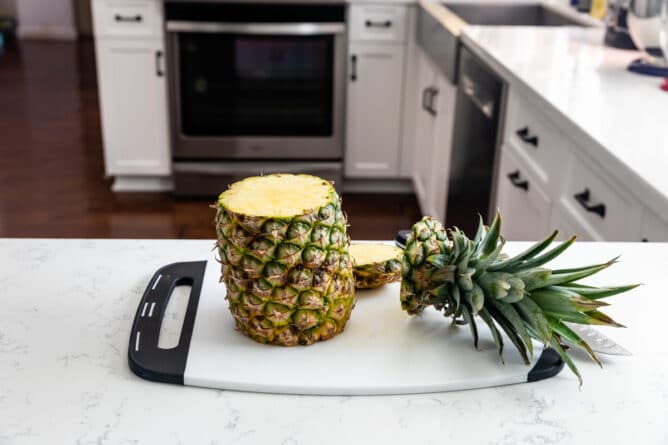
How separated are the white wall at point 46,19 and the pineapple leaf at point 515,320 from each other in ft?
24.1

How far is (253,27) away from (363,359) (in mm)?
2788

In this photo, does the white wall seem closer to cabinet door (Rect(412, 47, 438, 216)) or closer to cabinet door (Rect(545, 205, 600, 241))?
cabinet door (Rect(412, 47, 438, 216))

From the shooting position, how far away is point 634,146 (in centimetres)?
146

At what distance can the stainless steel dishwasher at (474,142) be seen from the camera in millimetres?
2309

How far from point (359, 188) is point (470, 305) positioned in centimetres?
312

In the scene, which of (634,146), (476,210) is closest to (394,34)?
(476,210)

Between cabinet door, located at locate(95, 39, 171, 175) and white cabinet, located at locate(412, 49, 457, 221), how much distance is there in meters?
1.16

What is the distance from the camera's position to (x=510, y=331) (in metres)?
0.80

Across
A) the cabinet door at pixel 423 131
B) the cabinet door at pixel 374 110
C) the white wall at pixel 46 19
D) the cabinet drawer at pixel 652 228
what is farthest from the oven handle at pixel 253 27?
the white wall at pixel 46 19

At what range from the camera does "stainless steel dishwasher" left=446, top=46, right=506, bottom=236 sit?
7.57ft

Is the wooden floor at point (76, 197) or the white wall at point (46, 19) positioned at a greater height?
the white wall at point (46, 19)

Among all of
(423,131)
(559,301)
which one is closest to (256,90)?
(423,131)

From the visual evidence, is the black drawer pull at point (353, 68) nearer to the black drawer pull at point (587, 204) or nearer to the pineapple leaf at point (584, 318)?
the black drawer pull at point (587, 204)

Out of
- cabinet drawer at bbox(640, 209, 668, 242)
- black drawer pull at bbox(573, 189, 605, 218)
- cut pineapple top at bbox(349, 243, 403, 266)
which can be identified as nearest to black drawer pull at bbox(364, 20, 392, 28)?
black drawer pull at bbox(573, 189, 605, 218)
